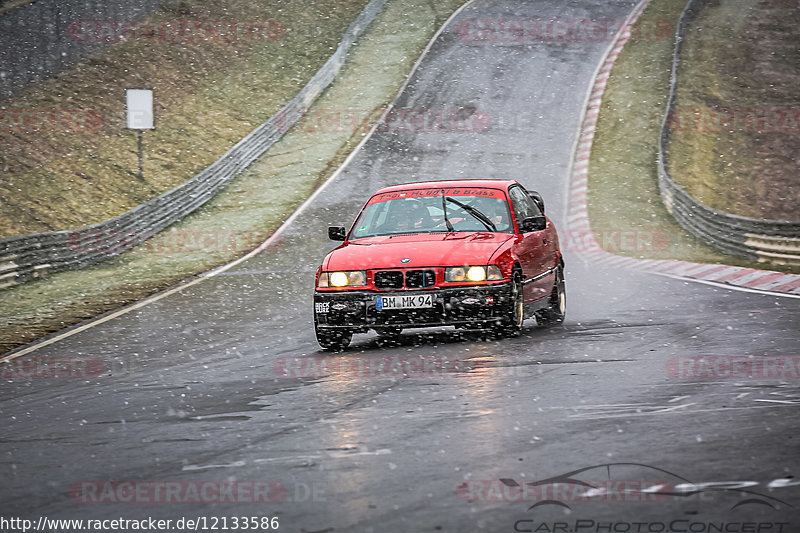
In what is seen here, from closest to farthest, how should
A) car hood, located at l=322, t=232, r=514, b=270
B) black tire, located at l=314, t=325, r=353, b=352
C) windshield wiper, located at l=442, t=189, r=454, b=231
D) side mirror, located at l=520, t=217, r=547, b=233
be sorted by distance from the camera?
car hood, located at l=322, t=232, r=514, b=270 < black tire, located at l=314, t=325, r=353, b=352 < side mirror, located at l=520, t=217, r=547, b=233 < windshield wiper, located at l=442, t=189, r=454, b=231

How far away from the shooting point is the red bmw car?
11820 mm

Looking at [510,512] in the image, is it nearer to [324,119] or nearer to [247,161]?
[247,161]

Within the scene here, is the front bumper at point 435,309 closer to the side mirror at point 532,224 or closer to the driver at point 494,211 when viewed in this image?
the side mirror at point 532,224

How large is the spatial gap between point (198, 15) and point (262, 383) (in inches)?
1685

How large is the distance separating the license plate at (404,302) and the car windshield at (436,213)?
4.15 feet

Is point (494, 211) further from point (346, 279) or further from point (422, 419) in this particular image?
point (422, 419)

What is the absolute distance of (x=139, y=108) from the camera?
104ft

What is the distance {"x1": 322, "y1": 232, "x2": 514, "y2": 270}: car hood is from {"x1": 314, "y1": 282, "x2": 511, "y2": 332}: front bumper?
28cm

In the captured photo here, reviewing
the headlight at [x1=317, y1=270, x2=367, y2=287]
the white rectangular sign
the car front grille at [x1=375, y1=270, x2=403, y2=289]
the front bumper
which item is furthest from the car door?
the white rectangular sign

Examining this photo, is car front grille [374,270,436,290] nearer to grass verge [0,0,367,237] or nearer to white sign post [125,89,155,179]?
grass verge [0,0,367,237]

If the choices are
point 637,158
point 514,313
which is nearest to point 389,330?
point 514,313

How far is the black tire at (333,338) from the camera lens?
1208 cm

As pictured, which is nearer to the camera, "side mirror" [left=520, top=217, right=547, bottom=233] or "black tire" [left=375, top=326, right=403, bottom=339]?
"black tire" [left=375, top=326, right=403, bottom=339]

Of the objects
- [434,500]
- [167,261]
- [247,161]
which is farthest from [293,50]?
[434,500]
